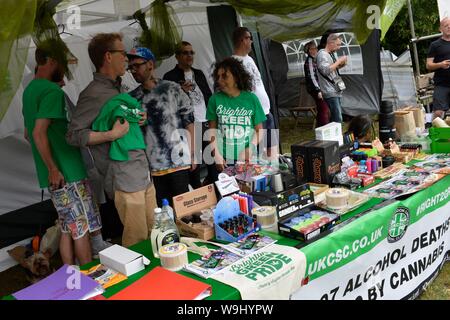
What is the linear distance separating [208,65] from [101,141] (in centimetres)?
266

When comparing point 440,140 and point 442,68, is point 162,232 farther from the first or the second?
point 442,68

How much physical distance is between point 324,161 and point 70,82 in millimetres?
2403

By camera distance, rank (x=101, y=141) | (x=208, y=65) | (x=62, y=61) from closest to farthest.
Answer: (x=101, y=141) < (x=62, y=61) < (x=208, y=65)

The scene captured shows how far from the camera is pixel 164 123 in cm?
238

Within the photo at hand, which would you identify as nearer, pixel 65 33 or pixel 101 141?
pixel 101 141

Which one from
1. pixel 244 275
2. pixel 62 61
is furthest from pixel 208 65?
pixel 244 275

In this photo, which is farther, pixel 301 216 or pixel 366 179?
pixel 366 179

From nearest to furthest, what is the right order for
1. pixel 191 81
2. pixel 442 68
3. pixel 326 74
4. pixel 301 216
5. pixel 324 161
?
pixel 301 216 < pixel 324 161 < pixel 191 81 < pixel 442 68 < pixel 326 74

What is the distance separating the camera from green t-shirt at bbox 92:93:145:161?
6.45ft

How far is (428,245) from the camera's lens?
6.82 feet

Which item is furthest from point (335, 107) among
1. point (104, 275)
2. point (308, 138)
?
point (104, 275)

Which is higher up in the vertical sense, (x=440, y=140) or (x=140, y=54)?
(x=140, y=54)

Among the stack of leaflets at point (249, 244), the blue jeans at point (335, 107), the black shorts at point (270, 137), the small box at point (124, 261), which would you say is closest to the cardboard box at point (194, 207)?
the stack of leaflets at point (249, 244)

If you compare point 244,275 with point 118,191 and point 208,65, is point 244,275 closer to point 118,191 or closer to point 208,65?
point 118,191
